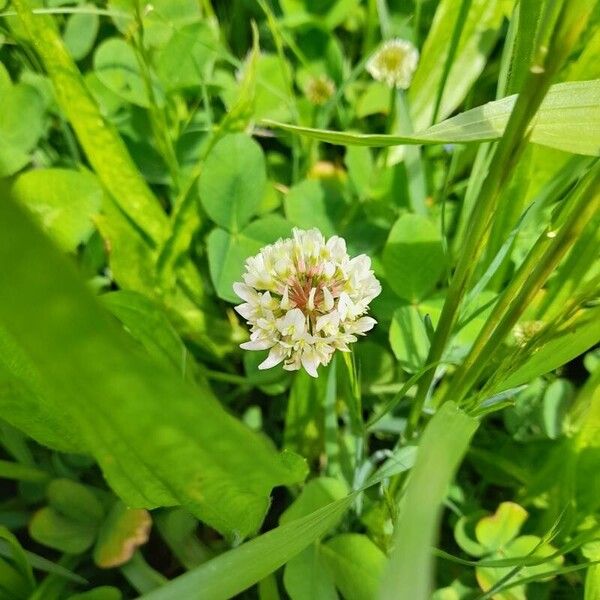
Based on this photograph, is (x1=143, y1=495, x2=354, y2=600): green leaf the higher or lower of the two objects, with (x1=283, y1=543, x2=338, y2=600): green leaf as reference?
higher

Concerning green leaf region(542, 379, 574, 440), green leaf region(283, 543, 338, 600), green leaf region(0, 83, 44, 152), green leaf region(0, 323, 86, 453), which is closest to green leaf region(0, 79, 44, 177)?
green leaf region(0, 83, 44, 152)

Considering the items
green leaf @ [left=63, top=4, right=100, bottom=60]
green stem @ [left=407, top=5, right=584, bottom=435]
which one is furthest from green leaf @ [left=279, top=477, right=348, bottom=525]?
green leaf @ [left=63, top=4, right=100, bottom=60]

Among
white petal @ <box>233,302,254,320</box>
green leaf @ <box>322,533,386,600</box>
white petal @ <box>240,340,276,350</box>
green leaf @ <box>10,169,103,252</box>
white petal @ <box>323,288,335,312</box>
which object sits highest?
green leaf @ <box>10,169,103,252</box>

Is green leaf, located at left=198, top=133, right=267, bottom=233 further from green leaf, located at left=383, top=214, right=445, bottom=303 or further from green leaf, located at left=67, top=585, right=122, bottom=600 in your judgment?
green leaf, located at left=67, top=585, right=122, bottom=600

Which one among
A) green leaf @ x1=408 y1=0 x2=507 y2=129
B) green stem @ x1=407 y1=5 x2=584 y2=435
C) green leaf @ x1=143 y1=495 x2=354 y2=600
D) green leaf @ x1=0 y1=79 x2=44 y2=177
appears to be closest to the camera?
green stem @ x1=407 y1=5 x2=584 y2=435

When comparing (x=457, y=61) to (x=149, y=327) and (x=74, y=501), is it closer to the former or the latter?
(x=149, y=327)

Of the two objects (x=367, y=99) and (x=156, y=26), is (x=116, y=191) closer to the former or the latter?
(x=156, y=26)

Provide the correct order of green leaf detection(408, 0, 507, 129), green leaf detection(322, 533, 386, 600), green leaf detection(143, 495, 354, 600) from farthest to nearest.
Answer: green leaf detection(408, 0, 507, 129) < green leaf detection(322, 533, 386, 600) < green leaf detection(143, 495, 354, 600)

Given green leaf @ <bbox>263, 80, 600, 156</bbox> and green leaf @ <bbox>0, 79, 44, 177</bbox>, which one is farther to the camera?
green leaf @ <bbox>0, 79, 44, 177</bbox>

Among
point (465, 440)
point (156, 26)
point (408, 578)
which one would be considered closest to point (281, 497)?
point (465, 440)

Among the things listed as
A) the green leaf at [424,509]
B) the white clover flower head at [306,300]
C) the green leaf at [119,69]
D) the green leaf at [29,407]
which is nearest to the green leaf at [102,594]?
the green leaf at [29,407]
